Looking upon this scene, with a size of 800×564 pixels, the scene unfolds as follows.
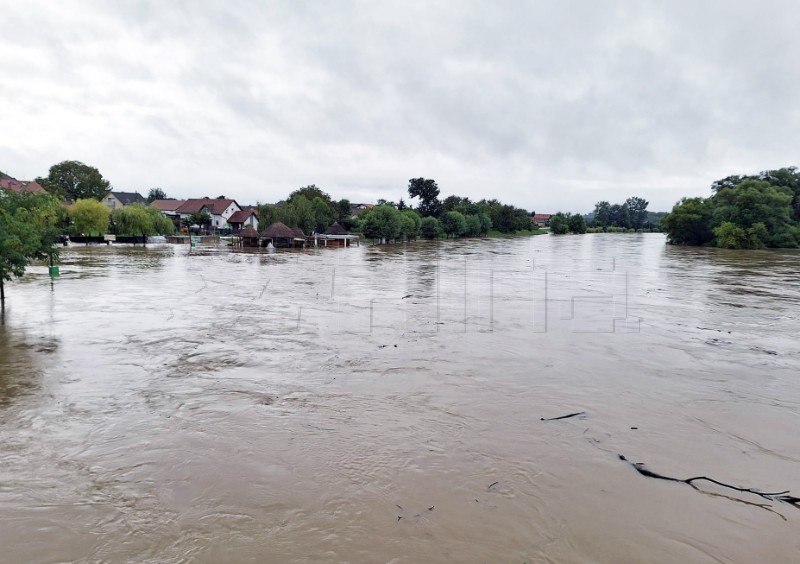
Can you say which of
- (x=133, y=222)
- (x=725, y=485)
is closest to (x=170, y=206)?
(x=133, y=222)

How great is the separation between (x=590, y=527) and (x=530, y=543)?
24.6 inches

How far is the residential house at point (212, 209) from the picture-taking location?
8094cm

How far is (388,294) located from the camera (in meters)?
19.1

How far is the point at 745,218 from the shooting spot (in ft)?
176

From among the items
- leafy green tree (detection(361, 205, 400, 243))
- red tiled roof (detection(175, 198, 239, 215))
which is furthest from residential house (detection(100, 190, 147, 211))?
leafy green tree (detection(361, 205, 400, 243))

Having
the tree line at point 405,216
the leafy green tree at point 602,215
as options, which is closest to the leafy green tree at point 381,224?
the tree line at point 405,216

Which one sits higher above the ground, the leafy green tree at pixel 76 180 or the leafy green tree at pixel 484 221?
the leafy green tree at pixel 76 180

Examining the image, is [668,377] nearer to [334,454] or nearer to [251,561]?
[334,454]

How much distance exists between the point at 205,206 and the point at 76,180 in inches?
738

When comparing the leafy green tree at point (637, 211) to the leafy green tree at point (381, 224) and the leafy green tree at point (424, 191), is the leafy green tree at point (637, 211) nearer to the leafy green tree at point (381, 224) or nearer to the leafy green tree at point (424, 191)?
the leafy green tree at point (424, 191)

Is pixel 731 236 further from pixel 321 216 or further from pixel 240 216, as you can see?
pixel 240 216

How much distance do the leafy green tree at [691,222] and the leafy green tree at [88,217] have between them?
2513 inches

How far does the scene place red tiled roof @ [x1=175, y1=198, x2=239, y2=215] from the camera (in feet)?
267

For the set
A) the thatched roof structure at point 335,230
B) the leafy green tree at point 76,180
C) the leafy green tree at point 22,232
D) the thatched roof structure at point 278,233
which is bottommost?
the leafy green tree at point 22,232
